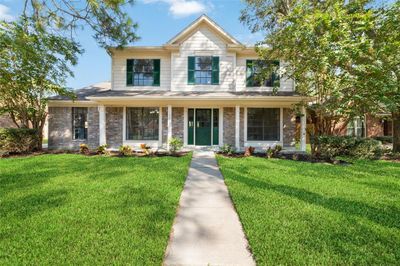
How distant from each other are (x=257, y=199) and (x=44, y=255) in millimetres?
3397

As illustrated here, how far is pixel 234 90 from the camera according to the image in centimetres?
1316

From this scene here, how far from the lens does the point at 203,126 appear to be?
1323 cm

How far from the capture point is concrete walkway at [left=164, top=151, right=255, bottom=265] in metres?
2.70

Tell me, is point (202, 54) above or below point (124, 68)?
above

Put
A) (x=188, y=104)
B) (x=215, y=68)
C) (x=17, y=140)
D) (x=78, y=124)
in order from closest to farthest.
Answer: (x=17, y=140), (x=188, y=104), (x=215, y=68), (x=78, y=124)

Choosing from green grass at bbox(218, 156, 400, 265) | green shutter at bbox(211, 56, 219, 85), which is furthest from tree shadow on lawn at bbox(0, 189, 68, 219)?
green shutter at bbox(211, 56, 219, 85)

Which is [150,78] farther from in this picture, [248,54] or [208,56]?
[248,54]

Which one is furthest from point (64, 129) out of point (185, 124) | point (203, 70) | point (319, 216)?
point (319, 216)

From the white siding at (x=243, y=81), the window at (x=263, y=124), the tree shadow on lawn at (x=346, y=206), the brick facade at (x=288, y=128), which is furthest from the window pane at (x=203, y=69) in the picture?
the tree shadow on lawn at (x=346, y=206)

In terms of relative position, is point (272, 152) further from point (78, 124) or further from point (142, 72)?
point (78, 124)

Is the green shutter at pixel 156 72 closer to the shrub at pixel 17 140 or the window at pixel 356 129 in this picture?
the shrub at pixel 17 140

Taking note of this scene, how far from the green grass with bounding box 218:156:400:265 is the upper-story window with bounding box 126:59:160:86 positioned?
8674mm

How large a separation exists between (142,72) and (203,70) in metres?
3.48

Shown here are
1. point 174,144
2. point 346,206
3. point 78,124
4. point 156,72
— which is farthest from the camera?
point 78,124
